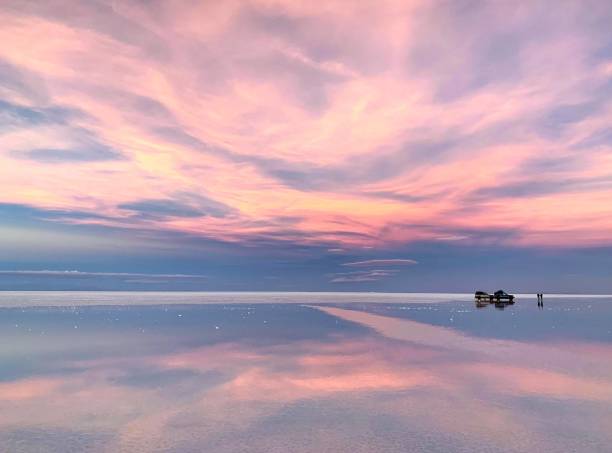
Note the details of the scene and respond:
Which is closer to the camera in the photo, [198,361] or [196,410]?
[196,410]

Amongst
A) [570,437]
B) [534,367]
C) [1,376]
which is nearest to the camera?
[570,437]

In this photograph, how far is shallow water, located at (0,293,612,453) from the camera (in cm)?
1147

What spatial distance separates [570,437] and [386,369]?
349 inches

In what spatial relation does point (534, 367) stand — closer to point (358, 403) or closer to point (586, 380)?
point (586, 380)

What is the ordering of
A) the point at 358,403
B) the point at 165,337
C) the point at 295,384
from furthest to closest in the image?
the point at 165,337 < the point at 295,384 < the point at 358,403

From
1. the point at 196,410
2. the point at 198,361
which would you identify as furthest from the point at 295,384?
the point at 198,361

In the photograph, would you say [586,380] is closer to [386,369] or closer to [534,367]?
[534,367]

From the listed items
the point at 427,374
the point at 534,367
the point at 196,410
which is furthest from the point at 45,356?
the point at 534,367

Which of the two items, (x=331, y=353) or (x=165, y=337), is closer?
(x=331, y=353)

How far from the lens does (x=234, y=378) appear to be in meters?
18.4

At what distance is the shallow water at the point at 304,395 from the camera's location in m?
11.5

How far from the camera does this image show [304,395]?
15.8 m

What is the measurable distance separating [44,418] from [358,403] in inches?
341

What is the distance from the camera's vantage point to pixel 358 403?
14758 mm
